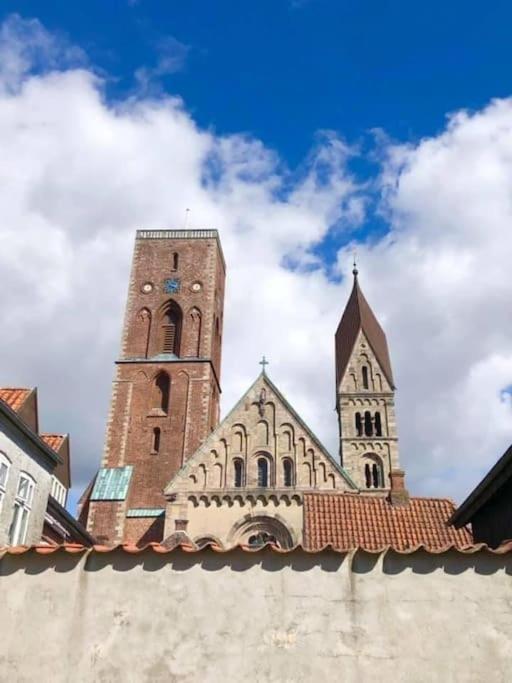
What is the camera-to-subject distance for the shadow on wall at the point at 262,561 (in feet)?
22.4

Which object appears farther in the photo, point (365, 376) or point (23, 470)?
point (365, 376)

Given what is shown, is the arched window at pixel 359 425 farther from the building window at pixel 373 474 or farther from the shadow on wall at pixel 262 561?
the shadow on wall at pixel 262 561

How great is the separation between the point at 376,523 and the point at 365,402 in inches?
681

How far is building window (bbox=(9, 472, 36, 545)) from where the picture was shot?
13.3 metres

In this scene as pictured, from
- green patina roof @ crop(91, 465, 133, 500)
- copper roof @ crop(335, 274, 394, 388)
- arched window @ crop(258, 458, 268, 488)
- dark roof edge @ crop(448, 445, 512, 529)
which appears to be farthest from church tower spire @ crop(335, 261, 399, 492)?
dark roof edge @ crop(448, 445, 512, 529)

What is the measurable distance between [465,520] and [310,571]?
824 cm

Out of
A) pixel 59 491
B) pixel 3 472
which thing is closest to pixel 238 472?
pixel 59 491

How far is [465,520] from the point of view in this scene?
45.5 ft

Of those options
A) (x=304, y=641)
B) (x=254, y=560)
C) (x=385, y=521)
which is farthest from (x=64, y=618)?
(x=385, y=521)

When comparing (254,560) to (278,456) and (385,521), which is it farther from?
(278,456)

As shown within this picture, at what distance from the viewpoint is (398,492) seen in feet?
66.7

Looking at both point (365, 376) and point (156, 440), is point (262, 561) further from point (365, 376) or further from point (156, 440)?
point (365, 376)

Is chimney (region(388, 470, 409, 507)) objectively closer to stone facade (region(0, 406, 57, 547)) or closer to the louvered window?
stone facade (region(0, 406, 57, 547))

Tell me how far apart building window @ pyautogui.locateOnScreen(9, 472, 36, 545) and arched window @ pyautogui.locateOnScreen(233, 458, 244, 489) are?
554 inches
